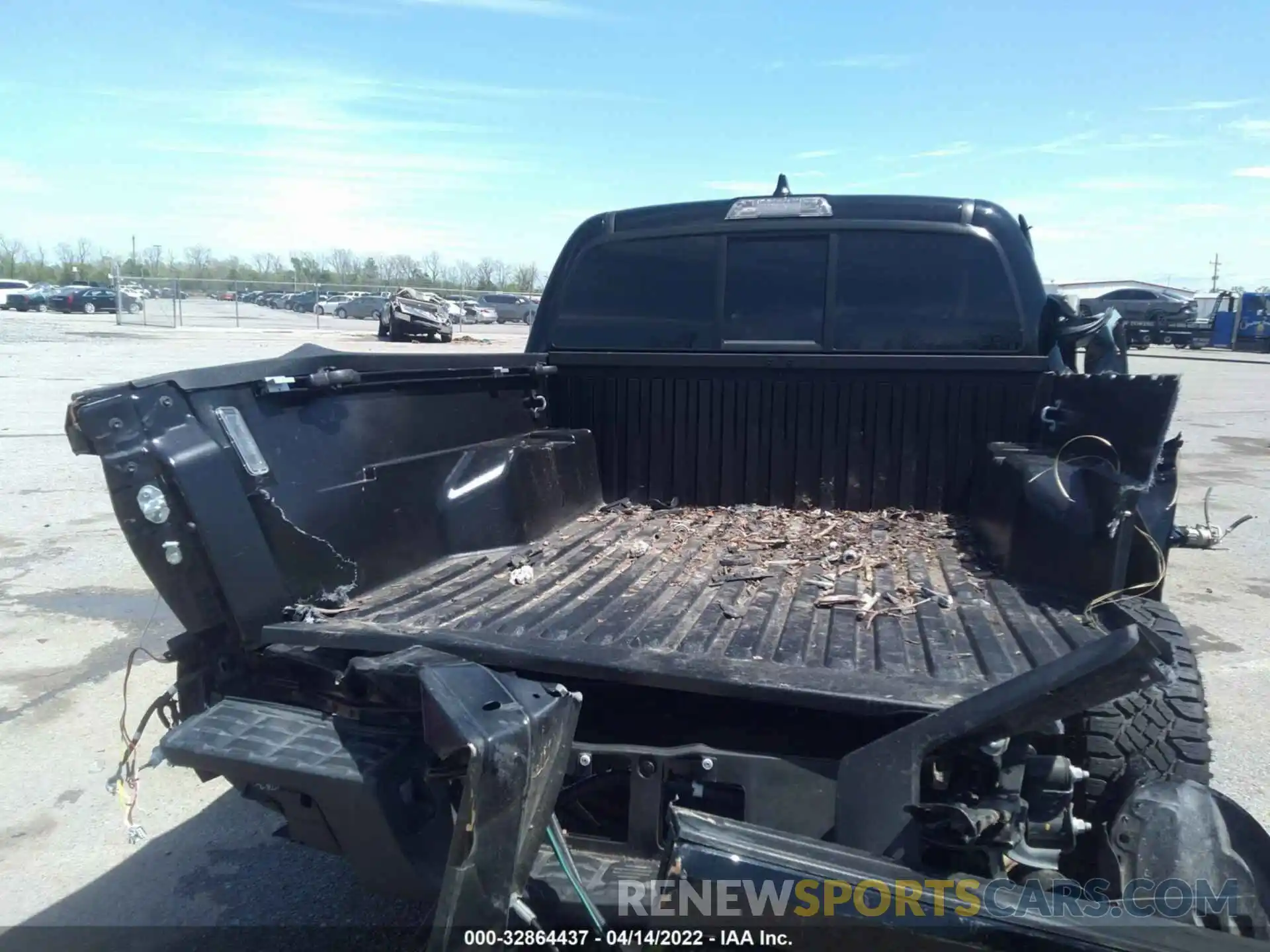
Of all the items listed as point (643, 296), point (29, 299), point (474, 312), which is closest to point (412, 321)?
point (474, 312)

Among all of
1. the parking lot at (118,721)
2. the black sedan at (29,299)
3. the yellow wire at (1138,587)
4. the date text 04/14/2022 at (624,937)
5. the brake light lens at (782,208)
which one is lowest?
the parking lot at (118,721)

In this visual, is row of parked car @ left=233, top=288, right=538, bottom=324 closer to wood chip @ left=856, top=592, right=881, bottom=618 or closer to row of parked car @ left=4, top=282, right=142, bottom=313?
row of parked car @ left=4, top=282, right=142, bottom=313

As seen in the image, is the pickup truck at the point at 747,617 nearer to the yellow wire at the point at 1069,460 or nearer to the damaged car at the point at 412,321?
the yellow wire at the point at 1069,460

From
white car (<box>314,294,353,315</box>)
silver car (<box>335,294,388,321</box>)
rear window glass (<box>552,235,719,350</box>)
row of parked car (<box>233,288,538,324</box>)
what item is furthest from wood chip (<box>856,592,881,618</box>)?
white car (<box>314,294,353,315</box>)

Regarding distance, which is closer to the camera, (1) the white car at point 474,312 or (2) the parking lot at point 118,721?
(2) the parking lot at point 118,721

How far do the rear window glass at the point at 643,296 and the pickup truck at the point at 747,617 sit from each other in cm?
27

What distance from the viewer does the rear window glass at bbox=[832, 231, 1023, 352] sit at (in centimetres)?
422

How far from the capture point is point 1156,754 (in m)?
2.50

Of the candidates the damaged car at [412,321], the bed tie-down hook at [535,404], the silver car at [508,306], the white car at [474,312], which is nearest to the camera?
the bed tie-down hook at [535,404]

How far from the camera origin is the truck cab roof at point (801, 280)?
13.9 feet

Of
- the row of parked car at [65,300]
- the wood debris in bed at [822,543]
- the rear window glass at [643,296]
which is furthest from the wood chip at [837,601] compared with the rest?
the row of parked car at [65,300]

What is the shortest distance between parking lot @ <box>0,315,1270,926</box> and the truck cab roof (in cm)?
234

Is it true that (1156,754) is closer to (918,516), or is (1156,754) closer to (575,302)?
(918,516)

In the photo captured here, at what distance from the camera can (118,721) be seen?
16.0 ft
